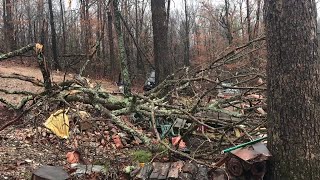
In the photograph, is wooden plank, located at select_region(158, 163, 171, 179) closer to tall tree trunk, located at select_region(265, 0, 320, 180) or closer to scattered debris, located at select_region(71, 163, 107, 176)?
scattered debris, located at select_region(71, 163, 107, 176)

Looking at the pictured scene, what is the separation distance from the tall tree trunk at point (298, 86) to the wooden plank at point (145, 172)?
3.93ft

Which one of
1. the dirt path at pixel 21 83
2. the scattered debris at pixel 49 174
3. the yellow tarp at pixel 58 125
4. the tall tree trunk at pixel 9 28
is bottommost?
the scattered debris at pixel 49 174

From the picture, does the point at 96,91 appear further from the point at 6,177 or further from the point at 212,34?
the point at 212,34

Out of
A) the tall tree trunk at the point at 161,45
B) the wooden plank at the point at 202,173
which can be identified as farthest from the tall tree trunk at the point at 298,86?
the tall tree trunk at the point at 161,45

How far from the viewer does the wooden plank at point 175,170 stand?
10.9ft

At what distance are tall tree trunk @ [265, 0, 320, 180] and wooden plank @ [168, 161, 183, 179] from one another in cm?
91

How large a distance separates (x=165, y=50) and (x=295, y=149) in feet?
21.3

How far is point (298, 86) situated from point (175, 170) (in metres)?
1.35

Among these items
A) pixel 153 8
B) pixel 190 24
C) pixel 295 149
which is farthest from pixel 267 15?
pixel 190 24

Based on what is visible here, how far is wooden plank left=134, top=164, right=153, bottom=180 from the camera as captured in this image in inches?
135

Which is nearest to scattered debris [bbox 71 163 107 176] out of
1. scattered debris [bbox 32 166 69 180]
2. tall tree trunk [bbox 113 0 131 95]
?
scattered debris [bbox 32 166 69 180]

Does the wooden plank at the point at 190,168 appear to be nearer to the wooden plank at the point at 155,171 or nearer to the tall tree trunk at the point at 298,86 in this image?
the wooden plank at the point at 155,171

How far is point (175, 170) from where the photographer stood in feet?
11.2

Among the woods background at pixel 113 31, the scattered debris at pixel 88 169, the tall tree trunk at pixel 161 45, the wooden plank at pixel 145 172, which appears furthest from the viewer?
the woods background at pixel 113 31
